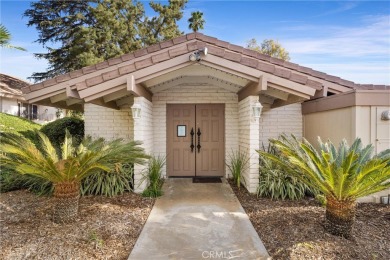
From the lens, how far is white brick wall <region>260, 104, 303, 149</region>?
8039 mm

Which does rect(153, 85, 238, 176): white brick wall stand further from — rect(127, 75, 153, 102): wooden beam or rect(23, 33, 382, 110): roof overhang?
rect(23, 33, 382, 110): roof overhang

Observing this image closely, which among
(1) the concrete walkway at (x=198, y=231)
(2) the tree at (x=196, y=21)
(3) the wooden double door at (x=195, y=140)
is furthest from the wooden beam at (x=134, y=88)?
(2) the tree at (x=196, y=21)

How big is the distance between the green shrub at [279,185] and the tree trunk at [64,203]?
3.95 m

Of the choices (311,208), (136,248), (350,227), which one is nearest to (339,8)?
(311,208)

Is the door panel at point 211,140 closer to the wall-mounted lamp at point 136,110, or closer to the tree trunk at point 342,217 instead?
the wall-mounted lamp at point 136,110

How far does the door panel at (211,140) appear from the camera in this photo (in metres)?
8.33

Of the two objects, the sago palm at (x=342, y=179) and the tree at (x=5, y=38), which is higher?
the tree at (x=5, y=38)

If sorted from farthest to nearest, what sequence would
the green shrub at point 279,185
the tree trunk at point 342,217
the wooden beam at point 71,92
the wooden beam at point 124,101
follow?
the wooden beam at point 124,101, the green shrub at point 279,185, the wooden beam at point 71,92, the tree trunk at point 342,217

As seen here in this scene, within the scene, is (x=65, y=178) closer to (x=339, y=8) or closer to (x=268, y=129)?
(x=268, y=129)

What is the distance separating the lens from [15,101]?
1808cm

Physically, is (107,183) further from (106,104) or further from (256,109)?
(256,109)

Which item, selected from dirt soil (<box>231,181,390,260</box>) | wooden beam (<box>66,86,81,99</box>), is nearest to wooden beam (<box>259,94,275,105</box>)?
dirt soil (<box>231,181,390,260</box>)

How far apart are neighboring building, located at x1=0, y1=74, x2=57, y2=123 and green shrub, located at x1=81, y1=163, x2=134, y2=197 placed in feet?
41.0

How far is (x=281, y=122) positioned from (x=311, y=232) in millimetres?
4658
